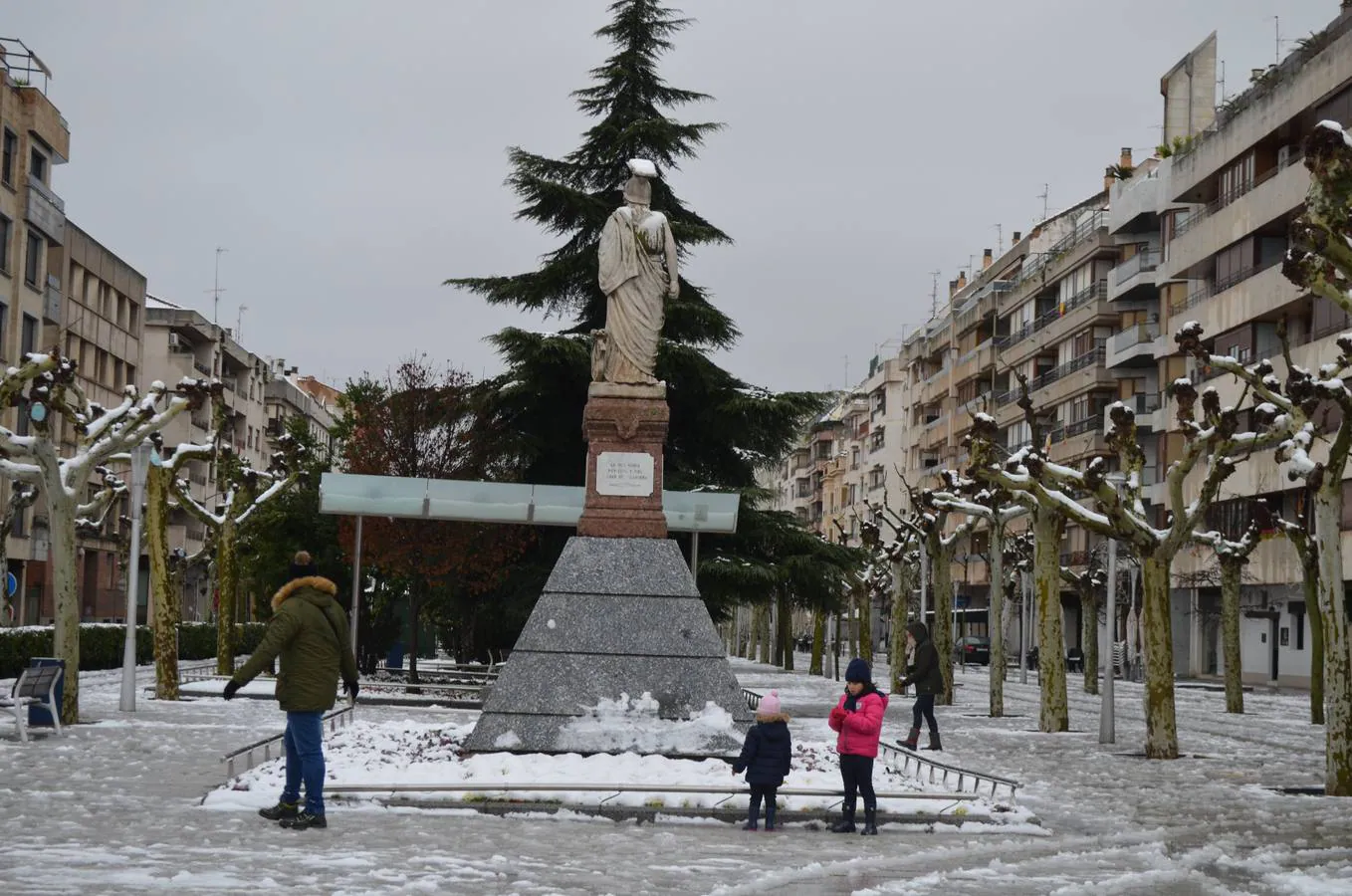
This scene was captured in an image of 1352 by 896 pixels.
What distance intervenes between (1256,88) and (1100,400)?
23323mm

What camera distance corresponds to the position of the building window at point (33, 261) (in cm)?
5997

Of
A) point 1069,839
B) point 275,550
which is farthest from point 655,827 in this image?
point 275,550

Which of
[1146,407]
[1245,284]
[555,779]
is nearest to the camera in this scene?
[555,779]

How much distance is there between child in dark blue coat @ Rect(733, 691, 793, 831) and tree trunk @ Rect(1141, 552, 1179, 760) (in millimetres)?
10506

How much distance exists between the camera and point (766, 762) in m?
14.7

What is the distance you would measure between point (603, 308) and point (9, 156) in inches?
1072

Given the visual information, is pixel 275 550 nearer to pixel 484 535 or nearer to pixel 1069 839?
pixel 484 535

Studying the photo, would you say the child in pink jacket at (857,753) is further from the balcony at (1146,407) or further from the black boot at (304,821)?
the balcony at (1146,407)

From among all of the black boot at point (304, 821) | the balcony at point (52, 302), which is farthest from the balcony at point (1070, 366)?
the black boot at point (304, 821)

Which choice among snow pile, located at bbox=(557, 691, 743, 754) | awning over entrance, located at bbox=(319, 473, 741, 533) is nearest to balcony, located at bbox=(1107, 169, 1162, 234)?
awning over entrance, located at bbox=(319, 473, 741, 533)

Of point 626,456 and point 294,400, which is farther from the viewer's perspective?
point 294,400

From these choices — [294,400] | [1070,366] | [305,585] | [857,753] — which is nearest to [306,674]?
[305,585]

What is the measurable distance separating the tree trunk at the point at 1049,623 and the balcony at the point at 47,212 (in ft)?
129

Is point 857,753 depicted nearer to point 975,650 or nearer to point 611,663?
point 611,663
